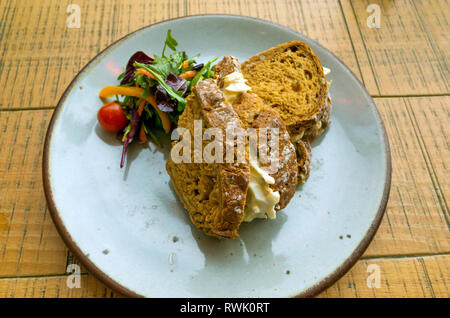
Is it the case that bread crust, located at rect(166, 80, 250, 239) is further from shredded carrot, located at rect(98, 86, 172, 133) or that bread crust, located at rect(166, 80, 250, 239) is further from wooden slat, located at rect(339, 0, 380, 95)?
wooden slat, located at rect(339, 0, 380, 95)

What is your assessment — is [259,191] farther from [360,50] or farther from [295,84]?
[360,50]

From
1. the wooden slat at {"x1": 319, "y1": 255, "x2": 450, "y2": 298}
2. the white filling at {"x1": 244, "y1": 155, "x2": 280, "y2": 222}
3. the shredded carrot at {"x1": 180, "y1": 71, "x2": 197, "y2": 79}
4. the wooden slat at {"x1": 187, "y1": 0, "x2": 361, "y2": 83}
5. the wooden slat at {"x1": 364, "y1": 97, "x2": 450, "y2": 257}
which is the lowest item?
the wooden slat at {"x1": 319, "y1": 255, "x2": 450, "y2": 298}

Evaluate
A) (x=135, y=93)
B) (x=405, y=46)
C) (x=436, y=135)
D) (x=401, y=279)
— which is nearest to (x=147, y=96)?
(x=135, y=93)

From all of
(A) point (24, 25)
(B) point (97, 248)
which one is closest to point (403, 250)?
(B) point (97, 248)

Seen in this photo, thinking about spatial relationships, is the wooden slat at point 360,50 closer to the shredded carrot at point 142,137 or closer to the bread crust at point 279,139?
the bread crust at point 279,139

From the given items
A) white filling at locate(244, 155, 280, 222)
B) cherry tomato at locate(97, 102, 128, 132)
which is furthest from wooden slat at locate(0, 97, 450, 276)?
white filling at locate(244, 155, 280, 222)

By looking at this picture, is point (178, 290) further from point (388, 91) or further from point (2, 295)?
point (388, 91)

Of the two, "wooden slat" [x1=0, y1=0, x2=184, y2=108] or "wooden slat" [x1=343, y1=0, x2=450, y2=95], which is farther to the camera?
"wooden slat" [x1=343, y1=0, x2=450, y2=95]
